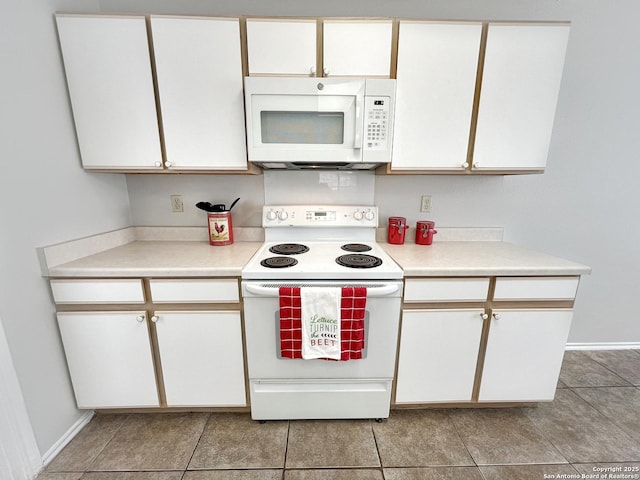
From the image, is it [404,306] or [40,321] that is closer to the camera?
[40,321]

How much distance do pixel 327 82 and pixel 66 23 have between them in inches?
53.1

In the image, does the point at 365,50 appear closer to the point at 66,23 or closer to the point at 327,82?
the point at 327,82

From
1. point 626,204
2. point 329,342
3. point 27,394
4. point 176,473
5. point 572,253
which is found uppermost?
point 626,204

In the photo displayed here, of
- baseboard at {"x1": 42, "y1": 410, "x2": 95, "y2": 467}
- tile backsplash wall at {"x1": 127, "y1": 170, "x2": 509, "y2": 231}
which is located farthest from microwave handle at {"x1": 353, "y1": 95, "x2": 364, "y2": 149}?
baseboard at {"x1": 42, "y1": 410, "x2": 95, "y2": 467}

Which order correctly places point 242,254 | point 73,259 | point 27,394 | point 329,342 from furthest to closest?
point 242,254, point 73,259, point 329,342, point 27,394

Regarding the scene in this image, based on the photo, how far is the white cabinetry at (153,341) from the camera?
1330 millimetres

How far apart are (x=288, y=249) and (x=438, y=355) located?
1043 millimetres

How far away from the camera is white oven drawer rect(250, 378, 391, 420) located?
144cm

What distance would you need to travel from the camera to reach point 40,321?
4.17ft

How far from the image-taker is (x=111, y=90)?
141cm

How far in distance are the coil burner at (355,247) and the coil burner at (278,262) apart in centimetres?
37

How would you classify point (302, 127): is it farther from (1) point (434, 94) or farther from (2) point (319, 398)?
(2) point (319, 398)

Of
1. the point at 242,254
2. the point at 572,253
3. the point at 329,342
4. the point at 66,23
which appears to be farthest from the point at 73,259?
the point at 572,253

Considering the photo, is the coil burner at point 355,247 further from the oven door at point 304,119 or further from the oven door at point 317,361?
the oven door at point 304,119
